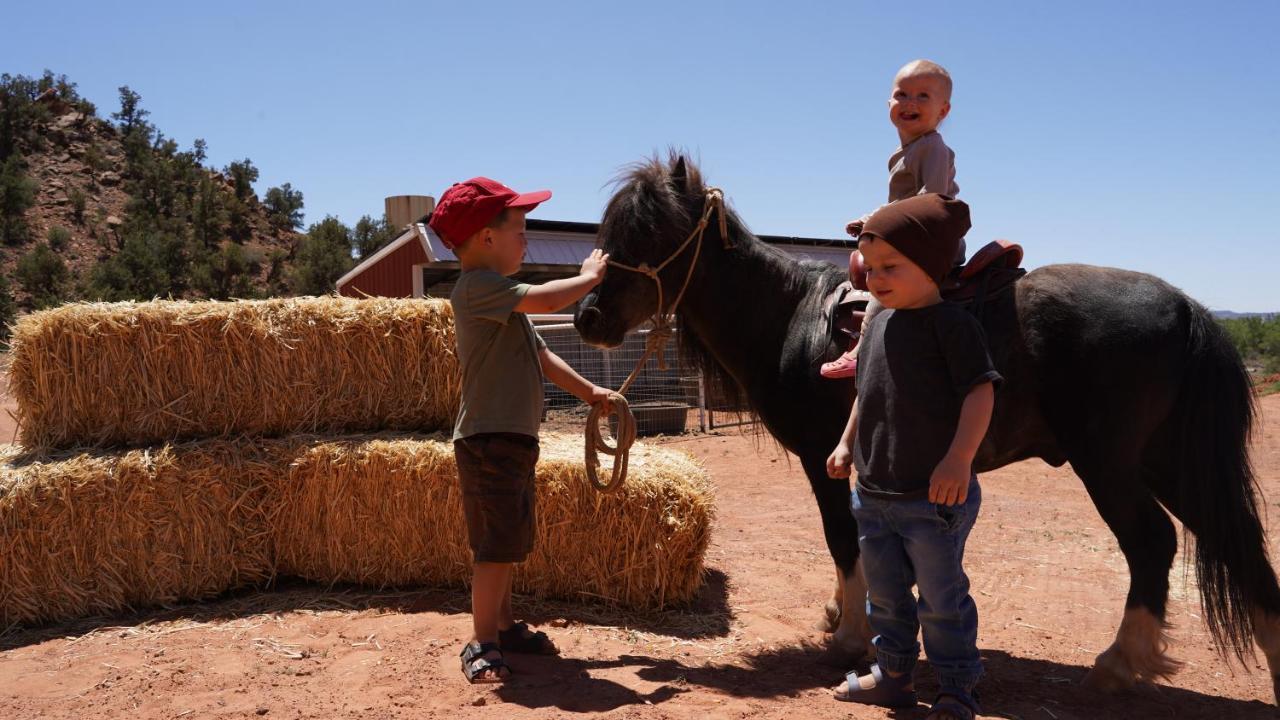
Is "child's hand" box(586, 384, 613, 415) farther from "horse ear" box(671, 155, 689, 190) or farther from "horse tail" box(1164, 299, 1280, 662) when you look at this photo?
"horse tail" box(1164, 299, 1280, 662)

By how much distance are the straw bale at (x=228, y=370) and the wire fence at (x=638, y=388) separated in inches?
262

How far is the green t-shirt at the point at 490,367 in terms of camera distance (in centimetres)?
322

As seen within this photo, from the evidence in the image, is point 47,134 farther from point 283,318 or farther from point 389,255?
point 283,318

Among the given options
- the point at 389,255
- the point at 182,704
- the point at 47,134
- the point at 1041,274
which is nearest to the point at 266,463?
the point at 182,704

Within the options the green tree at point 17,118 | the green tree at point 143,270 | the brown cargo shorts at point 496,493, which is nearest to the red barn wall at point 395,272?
the green tree at point 143,270

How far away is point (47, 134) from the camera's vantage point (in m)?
42.1

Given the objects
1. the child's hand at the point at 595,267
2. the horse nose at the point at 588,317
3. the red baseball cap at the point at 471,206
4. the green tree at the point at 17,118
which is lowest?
the horse nose at the point at 588,317

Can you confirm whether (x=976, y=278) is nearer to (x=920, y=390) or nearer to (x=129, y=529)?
(x=920, y=390)

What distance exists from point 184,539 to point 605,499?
90.3 inches

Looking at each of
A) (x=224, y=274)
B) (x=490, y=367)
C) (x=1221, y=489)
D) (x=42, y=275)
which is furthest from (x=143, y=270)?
(x=1221, y=489)

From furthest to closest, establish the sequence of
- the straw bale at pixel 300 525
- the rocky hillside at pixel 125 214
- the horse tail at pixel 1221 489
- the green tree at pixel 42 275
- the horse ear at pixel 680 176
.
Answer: the rocky hillside at pixel 125 214 < the green tree at pixel 42 275 < the straw bale at pixel 300 525 < the horse ear at pixel 680 176 < the horse tail at pixel 1221 489

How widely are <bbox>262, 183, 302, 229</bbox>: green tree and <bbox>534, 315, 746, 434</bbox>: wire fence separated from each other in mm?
35501

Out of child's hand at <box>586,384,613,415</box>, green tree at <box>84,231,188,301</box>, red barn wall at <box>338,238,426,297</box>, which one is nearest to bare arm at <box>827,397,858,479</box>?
child's hand at <box>586,384,613,415</box>

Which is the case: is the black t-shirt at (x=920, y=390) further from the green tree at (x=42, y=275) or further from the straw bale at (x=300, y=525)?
the green tree at (x=42, y=275)
